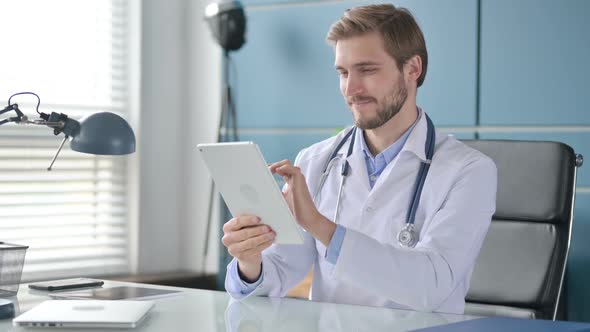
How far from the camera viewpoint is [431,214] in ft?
7.32

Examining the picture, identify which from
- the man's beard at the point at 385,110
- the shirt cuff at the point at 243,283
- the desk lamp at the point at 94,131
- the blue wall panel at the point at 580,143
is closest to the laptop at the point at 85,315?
the shirt cuff at the point at 243,283

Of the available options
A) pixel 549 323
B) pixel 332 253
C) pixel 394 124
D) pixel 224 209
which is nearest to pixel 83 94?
pixel 224 209

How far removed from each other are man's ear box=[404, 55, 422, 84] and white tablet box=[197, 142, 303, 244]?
2.27ft

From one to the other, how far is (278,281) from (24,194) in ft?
6.19

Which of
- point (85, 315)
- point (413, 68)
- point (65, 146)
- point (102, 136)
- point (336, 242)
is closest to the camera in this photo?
point (85, 315)

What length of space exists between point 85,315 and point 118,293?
44 centimetres

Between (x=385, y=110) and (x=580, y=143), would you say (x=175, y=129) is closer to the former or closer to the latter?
(x=580, y=143)

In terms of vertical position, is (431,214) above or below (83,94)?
below

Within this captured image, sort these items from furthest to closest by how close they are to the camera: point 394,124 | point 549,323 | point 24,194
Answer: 1. point 24,194
2. point 394,124
3. point 549,323

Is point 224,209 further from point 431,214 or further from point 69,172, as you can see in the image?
point 431,214

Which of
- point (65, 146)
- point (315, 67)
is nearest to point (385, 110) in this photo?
point (315, 67)

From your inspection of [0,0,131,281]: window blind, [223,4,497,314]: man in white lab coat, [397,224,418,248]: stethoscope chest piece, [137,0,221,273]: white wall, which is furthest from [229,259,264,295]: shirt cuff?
[137,0,221,273]: white wall

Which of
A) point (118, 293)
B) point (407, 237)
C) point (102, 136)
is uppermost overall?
point (102, 136)

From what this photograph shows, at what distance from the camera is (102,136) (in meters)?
2.19
